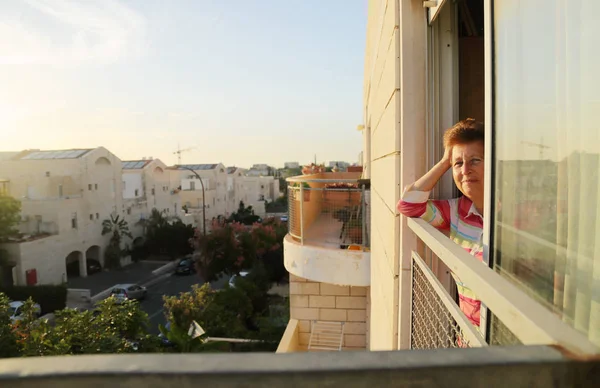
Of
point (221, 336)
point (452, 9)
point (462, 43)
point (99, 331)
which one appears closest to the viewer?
point (452, 9)

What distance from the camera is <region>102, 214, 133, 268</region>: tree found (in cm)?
3064

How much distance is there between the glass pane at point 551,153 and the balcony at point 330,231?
16.5 feet

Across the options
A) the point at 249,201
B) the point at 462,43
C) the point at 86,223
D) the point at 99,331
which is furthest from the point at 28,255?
the point at 249,201

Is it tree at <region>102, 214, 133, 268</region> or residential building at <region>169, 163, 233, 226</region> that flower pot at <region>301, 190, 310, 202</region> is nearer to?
tree at <region>102, 214, 133, 268</region>

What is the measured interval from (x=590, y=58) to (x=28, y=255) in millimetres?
29653

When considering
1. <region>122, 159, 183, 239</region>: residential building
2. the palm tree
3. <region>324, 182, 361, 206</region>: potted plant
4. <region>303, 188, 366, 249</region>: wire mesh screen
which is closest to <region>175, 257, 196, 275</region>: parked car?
the palm tree

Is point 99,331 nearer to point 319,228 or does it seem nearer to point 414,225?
point 319,228

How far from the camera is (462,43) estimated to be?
8.58ft

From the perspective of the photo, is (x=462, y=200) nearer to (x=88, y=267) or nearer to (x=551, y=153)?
(x=551, y=153)

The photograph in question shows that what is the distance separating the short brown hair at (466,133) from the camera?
66.6 inches

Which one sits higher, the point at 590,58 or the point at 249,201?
the point at 590,58

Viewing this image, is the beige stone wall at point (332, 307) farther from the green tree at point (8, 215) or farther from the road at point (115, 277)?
the green tree at point (8, 215)

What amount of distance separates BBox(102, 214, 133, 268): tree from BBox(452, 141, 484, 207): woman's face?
33.0 metres

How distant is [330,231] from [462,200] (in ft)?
17.1
